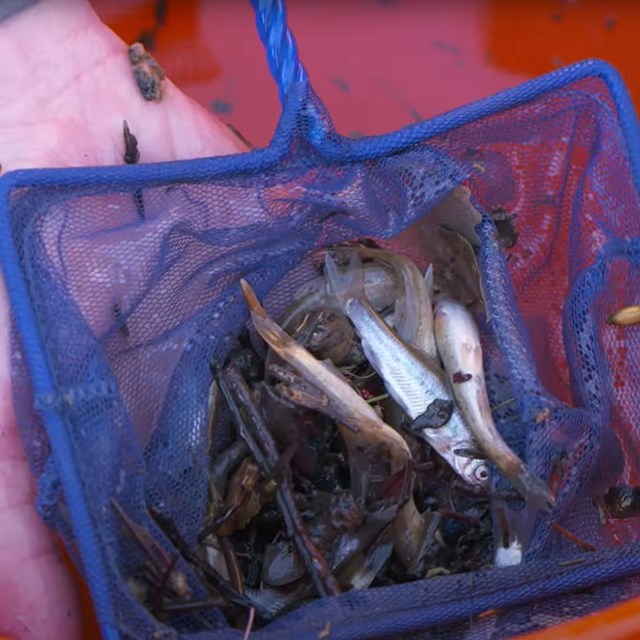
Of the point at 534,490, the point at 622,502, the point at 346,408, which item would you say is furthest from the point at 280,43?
the point at 622,502

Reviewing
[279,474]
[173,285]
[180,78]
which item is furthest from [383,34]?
[279,474]

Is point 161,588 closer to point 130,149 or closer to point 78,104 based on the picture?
point 130,149

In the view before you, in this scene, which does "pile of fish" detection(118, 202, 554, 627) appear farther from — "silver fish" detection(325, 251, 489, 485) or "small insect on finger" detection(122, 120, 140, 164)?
"small insect on finger" detection(122, 120, 140, 164)

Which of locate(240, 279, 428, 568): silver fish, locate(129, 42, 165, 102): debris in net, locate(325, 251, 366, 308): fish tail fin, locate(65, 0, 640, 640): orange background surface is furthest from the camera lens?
locate(65, 0, 640, 640): orange background surface

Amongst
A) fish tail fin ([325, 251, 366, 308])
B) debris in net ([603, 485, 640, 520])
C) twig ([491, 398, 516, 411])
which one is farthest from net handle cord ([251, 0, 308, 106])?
debris in net ([603, 485, 640, 520])

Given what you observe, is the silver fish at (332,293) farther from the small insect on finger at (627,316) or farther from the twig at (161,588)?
the twig at (161,588)

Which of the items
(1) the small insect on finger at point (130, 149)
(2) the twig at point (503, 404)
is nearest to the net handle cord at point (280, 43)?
(1) the small insect on finger at point (130, 149)
